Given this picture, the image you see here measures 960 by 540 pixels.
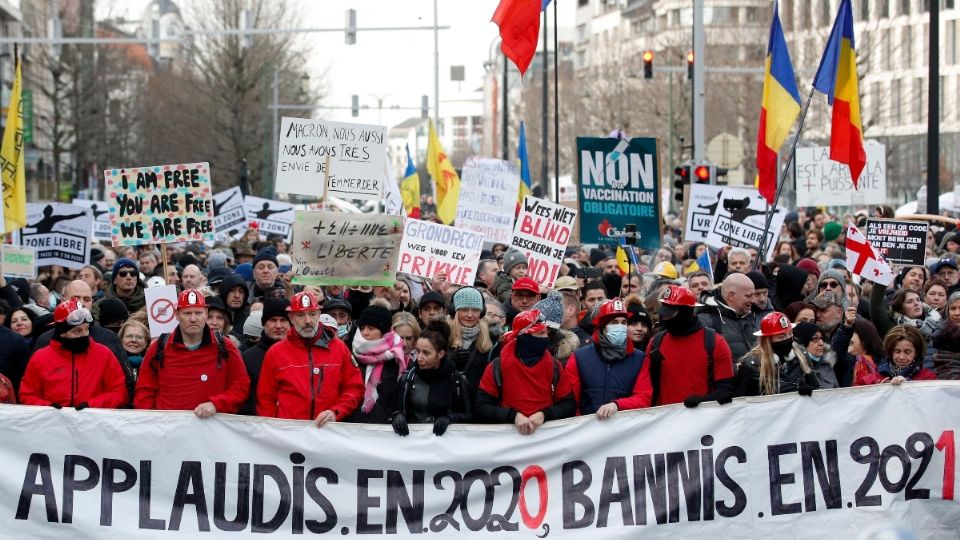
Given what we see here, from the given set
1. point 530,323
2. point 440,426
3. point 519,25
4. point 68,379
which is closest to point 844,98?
point 519,25

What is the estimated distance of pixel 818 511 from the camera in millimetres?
8273

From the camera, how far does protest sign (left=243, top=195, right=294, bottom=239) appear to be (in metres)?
22.5

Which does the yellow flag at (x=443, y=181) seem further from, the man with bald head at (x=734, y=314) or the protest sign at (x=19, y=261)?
the man with bald head at (x=734, y=314)

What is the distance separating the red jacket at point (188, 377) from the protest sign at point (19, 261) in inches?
261

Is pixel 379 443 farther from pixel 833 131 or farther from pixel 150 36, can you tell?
pixel 150 36

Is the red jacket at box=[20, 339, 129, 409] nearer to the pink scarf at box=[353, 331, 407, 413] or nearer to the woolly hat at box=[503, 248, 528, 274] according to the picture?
the pink scarf at box=[353, 331, 407, 413]

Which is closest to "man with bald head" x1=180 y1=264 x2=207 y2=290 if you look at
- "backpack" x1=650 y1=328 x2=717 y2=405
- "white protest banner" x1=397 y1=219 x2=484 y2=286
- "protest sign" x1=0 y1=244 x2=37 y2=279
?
"white protest banner" x1=397 y1=219 x2=484 y2=286

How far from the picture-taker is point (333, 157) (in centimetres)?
1380

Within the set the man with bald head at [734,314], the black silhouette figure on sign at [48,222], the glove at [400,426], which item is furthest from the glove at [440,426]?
the black silhouette figure on sign at [48,222]

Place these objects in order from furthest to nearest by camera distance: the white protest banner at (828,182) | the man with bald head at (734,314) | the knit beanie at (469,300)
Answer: the white protest banner at (828,182)
the man with bald head at (734,314)
the knit beanie at (469,300)

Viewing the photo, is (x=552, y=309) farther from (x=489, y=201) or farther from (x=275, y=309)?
(x=489, y=201)

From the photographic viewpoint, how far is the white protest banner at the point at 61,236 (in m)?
15.7

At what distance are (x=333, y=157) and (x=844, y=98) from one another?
4.24 m

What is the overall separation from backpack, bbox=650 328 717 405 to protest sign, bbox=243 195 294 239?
14016 millimetres
